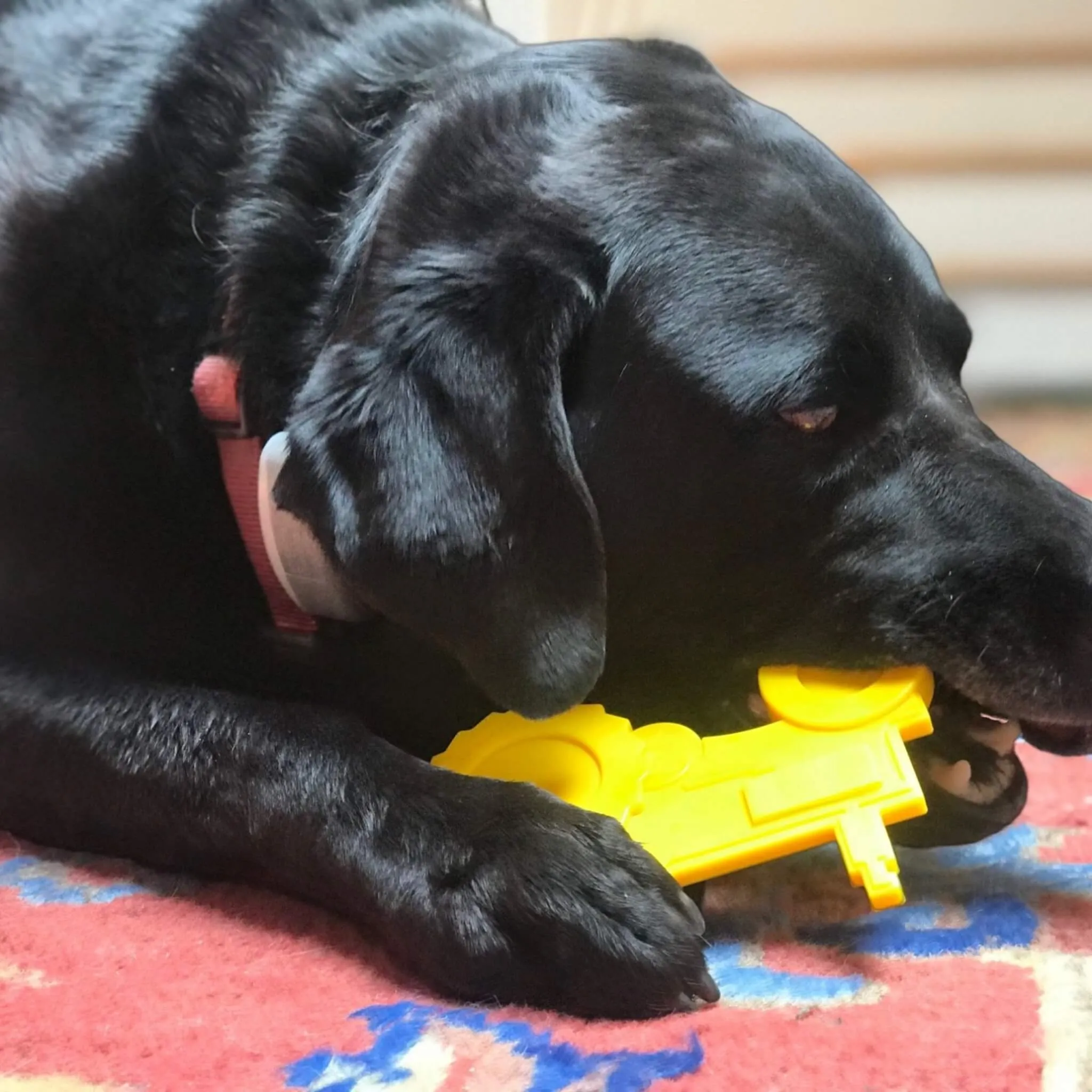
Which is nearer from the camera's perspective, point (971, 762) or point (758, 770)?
point (758, 770)

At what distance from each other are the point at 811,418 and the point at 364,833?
0.44 m

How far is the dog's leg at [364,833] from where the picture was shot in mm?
803

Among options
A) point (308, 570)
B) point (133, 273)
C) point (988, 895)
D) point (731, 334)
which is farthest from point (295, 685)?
point (988, 895)

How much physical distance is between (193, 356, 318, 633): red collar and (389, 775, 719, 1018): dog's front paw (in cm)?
33

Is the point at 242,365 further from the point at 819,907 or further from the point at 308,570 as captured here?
the point at 819,907

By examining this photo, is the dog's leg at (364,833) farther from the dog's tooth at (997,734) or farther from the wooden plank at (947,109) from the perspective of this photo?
the wooden plank at (947,109)

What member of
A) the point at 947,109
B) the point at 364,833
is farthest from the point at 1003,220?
the point at 364,833

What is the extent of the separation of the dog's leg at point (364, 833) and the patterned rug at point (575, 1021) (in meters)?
0.03

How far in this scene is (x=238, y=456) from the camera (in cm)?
108

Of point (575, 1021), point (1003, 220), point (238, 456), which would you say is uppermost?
point (238, 456)

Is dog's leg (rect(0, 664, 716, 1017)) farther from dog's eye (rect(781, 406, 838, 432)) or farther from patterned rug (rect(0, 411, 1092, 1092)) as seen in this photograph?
dog's eye (rect(781, 406, 838, 432))

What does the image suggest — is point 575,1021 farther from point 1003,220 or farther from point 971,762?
point 1003,220

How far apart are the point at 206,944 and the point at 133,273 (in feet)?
1.91

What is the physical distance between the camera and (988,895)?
3.09 feet
